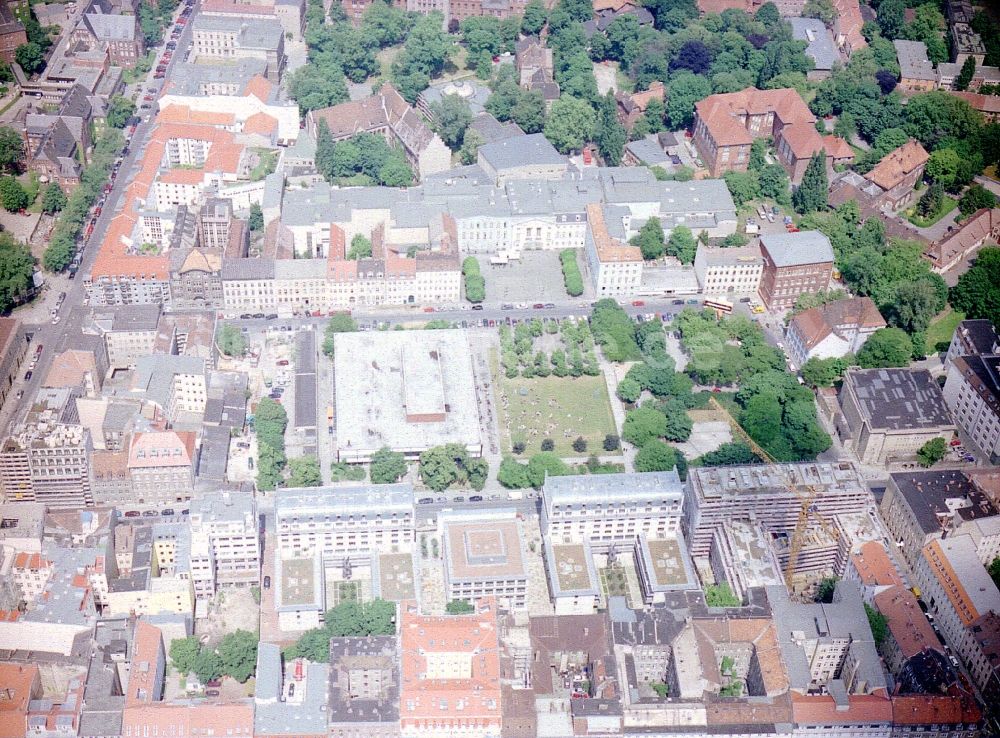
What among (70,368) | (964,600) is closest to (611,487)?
(964,600)

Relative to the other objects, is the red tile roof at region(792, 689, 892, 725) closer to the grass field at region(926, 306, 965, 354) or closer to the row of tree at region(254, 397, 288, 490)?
the row of tree at region(254, 397, 288, 490)

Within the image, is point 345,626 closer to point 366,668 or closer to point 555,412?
point 366,668

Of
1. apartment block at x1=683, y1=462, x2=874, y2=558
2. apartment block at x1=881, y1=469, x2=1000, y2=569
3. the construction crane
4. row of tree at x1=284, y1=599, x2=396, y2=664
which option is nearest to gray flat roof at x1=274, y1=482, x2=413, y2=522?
row of tree at x1=284, y1=599, x2=396, y2=664

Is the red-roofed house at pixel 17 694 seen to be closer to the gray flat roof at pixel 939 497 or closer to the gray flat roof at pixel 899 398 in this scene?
the gray flat roof at pixel 939 497

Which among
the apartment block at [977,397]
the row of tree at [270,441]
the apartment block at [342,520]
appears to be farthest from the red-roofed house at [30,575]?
the apartment block at [977,397]

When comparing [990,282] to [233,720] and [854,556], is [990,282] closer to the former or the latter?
[854,556]
